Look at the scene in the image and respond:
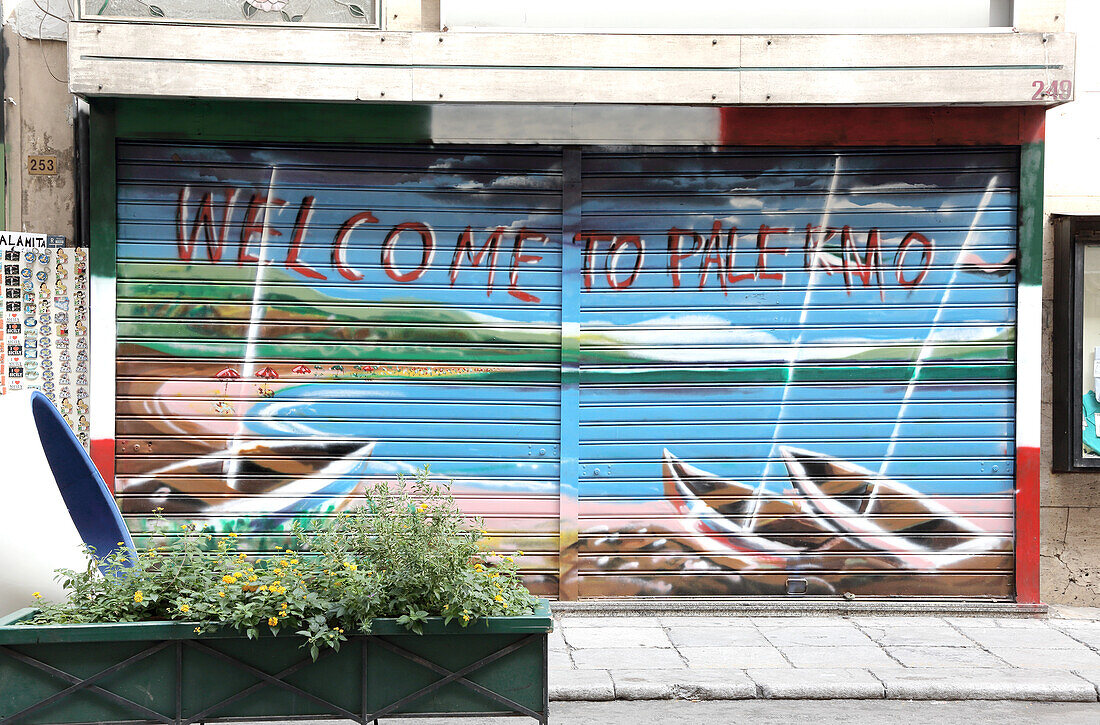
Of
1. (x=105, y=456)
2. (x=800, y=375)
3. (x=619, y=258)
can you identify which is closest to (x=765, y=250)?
(x=800, y=375)

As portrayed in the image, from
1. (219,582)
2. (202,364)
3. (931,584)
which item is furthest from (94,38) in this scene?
(931,584)

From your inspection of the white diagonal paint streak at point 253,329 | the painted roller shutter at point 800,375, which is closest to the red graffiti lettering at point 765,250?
the painted roller shutter at point 800,375

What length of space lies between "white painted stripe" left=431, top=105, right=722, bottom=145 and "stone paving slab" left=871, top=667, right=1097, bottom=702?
4.25 metres

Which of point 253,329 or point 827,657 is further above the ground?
point 253,329

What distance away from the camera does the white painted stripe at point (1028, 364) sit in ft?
Result: 26.6

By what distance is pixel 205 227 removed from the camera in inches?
318

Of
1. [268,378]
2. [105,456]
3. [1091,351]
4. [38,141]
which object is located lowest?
[105,456]

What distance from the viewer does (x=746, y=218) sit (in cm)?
821

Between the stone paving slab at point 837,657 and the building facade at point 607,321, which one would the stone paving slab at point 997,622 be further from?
the stone paving slab at point 837,657

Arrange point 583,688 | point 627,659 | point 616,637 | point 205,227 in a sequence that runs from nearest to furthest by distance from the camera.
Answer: point 583,688 → point 627,659 → point 616,637 → point 205,227

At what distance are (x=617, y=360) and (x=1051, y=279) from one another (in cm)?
371

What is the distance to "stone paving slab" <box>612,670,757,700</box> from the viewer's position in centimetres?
616

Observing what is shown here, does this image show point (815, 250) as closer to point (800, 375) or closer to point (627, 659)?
point (800, 375)

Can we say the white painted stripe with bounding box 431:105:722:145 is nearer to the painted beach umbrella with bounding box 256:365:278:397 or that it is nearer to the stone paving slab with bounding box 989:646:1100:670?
the painted beach umbrella with bounding box 256:365:278:397
